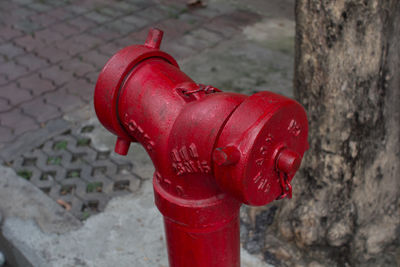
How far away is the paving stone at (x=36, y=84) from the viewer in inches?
151

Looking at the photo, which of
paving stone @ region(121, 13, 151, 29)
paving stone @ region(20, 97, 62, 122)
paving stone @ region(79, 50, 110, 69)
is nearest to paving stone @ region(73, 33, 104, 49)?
paving stone @ region(79, 50, 110, 69)

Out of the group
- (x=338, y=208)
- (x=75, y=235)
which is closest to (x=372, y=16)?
(x=338, y=208)

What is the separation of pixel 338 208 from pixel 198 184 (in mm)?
1130

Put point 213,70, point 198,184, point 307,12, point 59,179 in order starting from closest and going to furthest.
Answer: point 198,184 < point 307,12 < point 59,179 < point 213,70

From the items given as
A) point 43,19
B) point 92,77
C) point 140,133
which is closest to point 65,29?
point 43,19

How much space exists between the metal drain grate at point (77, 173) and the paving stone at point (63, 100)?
407 millimetres

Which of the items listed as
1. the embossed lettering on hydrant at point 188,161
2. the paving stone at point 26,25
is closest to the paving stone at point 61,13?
the paving stone at point 26,25

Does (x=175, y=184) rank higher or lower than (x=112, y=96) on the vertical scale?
lower

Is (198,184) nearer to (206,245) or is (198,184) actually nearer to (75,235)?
(206,245)

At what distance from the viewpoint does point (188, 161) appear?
1.19m

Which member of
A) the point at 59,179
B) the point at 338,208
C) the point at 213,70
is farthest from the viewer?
the point at 213,70

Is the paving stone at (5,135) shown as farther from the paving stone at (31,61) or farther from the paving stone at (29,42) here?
the paving stone at (29,42)

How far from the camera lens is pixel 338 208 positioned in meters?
2.15

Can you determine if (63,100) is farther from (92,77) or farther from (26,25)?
(26,25)
